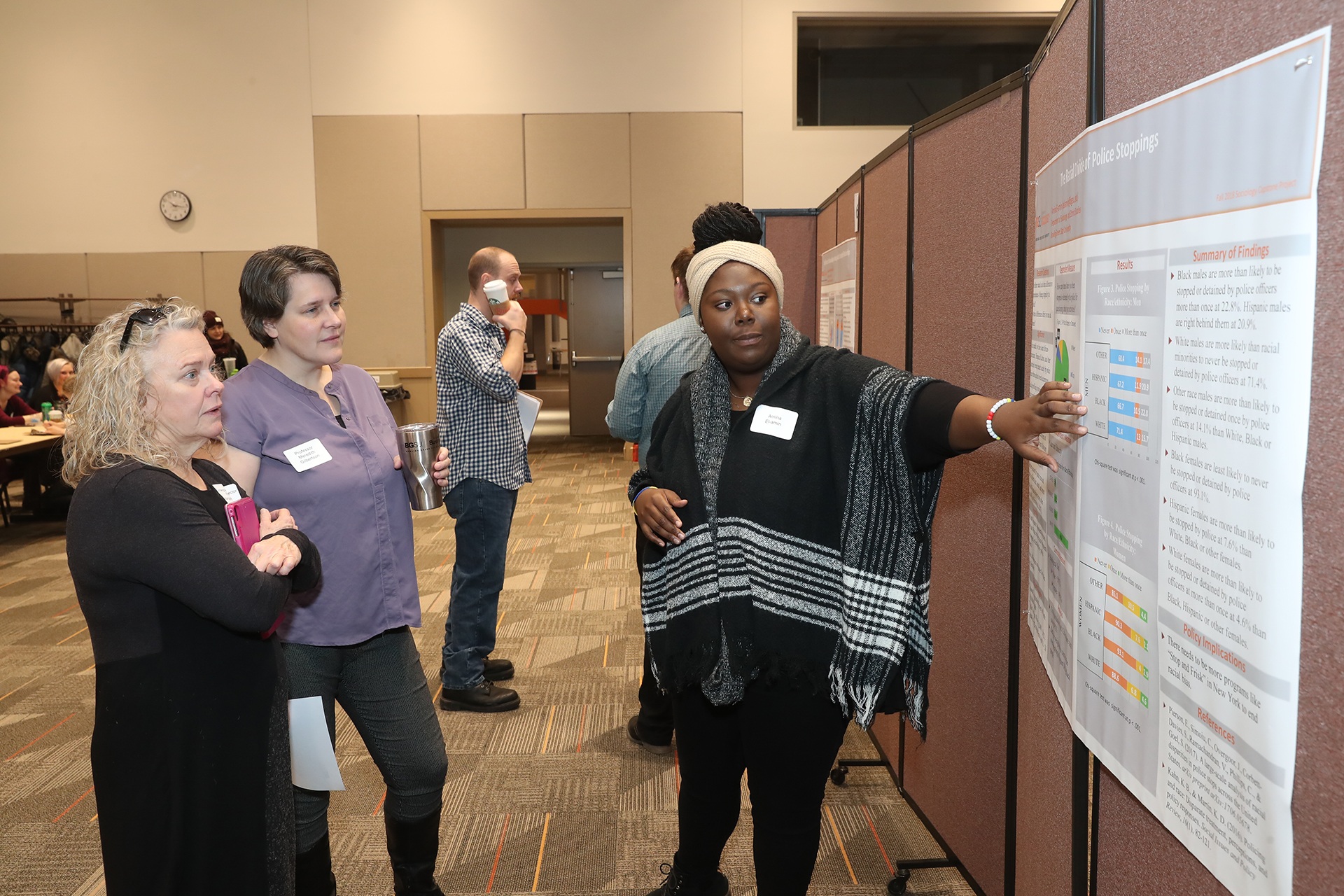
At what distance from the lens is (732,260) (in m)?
1.59

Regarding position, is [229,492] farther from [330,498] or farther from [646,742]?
[646,742]

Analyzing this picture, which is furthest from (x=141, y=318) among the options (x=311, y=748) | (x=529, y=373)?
(x=529, y=373)

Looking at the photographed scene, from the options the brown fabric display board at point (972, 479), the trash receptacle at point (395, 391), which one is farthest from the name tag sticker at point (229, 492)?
the trash receptacle at point (395, 391)

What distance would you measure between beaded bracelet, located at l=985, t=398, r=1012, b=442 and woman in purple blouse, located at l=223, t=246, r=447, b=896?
115 cm

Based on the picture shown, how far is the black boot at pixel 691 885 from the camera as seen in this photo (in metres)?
1.91

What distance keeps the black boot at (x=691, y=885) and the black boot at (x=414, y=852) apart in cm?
52

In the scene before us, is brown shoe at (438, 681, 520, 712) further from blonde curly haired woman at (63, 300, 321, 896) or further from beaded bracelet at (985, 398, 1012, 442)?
beaded bracelet at (985, 398, 1012, 442)

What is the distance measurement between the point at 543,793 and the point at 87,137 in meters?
8.64

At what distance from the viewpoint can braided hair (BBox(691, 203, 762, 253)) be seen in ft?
7.98

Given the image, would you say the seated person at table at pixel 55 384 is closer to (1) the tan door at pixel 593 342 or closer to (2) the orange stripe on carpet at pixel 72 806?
(2) the orange stripe on carpet at pixel 72 806

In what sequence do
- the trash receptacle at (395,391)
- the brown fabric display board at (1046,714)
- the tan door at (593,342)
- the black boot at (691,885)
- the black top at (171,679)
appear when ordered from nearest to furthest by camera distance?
the brown fabric display board at (1046,714)
the black top at (171,679)
the black boot at (691,885)
the trash receptacle at (395,391)
the tan door at (593,342)

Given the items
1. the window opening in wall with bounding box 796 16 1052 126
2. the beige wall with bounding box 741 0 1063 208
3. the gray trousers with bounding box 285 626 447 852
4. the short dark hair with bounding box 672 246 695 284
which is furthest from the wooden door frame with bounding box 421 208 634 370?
the gray trousers with bounding box 285 626 447 852

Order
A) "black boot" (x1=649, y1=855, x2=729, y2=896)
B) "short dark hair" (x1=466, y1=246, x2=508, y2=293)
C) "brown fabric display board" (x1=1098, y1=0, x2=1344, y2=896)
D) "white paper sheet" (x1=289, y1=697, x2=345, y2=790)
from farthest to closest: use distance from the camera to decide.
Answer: "short dark hair" (x1=466, y1=246, x2=508, y2=293) < "black boot" (x1=649, y1=855, x2=729, y2=896) < "white paper sheet" (x1=289, y1=697, x2=345, y2=790) < "brown fabric display board" (x1=1098, y1=0, x2=1344, y2=896)

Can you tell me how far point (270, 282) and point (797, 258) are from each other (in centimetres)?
272
